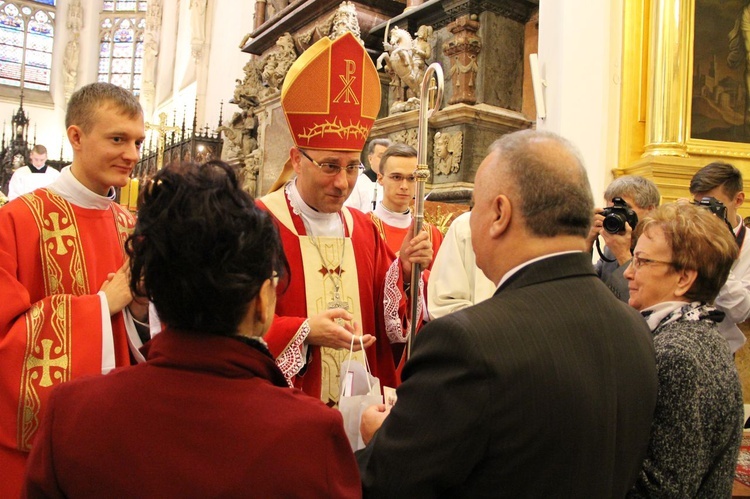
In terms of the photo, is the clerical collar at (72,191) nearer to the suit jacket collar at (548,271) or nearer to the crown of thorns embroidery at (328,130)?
the crown of thorns embroidery at (328,130)

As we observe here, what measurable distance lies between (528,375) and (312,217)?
5.24 feet

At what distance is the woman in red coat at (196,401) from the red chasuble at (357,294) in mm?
1281

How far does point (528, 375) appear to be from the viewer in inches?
48.6

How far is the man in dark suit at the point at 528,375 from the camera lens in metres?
1.24

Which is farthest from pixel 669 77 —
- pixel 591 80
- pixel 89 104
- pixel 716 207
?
pixel 89 104

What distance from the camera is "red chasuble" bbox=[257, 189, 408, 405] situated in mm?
2490

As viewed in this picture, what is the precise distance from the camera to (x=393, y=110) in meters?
7.62

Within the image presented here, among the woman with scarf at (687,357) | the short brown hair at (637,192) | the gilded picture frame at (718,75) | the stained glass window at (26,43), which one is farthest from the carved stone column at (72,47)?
the woman with scarf at (687,357)

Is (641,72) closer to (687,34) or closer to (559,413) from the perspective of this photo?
(687,34)

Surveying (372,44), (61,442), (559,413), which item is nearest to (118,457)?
(61,442)

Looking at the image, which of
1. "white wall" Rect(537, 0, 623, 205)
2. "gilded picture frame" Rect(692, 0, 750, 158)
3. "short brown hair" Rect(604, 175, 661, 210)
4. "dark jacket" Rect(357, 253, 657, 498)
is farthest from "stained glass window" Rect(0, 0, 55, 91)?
"dark jacket" Rect(357, 253, 657, 498)

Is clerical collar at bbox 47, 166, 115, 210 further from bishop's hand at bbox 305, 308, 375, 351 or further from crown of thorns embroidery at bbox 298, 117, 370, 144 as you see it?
bishop's hand at bbox 305, 308, 375, 351

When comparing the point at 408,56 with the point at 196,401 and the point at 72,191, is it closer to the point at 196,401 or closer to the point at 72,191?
the point at 72,191

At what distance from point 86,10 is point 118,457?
30.4 metres
